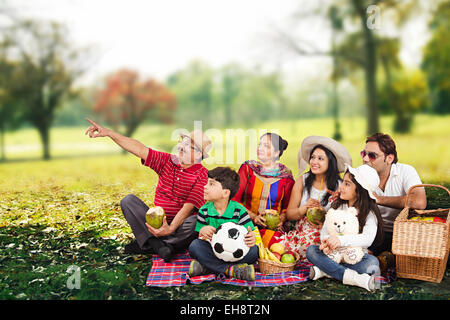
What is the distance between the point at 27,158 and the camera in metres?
13.0

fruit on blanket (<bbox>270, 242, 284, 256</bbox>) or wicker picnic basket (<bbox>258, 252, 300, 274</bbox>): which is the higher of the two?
fruit on blanket (<bbox>270, 242, 284, 256</bbox>)

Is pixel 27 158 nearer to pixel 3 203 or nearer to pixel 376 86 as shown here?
pixel 3 203

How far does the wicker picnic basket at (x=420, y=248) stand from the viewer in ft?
13.9

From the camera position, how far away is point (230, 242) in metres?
4.46

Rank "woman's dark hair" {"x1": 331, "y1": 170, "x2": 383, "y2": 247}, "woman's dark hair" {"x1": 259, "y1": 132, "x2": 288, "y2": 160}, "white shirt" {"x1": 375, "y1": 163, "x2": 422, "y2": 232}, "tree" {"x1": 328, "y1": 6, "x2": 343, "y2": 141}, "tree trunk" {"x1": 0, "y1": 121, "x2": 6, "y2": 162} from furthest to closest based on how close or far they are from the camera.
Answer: "tree" {"x1": 328, "y1": 6, "x2": 343, "y2": 141} < "tree trunk" {"x1": 0, "y1": 121, "x2": 6, "y2": 162} < "woman's dark hair" {"x1": 259, "y1": 132, "x2": 288, "y2": 160} < "white shirt" {"x1": 375, "y1": 163, "x2": 422, "y2": 232} < "woman's dark hair" {"x1": 331, "y1": 170, "x2": 383, "y2": 247}

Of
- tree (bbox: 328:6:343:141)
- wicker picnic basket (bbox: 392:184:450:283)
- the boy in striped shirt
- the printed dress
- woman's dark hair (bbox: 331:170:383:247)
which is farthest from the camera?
tree (bbox: 328:6:343:141)

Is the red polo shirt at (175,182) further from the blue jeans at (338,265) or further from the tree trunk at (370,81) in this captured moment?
the tree trunk at (370,81)

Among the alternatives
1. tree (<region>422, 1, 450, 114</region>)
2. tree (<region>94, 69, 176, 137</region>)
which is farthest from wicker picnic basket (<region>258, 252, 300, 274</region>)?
tree (<region>422, 1, 450, 114</region>)

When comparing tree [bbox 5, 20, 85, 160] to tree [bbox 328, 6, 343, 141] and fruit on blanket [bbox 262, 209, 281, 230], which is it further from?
fruit on blanket [bbox 262, 209, 281, 230]

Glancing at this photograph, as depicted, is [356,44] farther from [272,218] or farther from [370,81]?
[272,218]

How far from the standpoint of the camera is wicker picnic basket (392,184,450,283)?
4.23m

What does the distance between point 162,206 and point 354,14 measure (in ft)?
34.4

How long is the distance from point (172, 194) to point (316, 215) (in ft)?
5.32

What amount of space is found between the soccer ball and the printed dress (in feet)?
2.15
